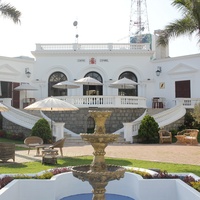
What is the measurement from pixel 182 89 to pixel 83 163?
1806 cm

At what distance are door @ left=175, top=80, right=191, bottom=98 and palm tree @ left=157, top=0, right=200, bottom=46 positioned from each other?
7.00m

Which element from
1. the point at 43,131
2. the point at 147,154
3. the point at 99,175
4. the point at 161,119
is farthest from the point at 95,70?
the point at 99,175

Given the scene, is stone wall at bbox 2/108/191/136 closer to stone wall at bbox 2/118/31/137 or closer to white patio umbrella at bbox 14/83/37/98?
stone wall at bbox 2/118/31/137

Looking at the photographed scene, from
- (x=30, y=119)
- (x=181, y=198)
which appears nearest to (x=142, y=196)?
(x=181, y=198)

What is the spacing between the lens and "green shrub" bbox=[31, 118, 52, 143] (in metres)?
20.7

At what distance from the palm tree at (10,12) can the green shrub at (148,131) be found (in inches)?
411

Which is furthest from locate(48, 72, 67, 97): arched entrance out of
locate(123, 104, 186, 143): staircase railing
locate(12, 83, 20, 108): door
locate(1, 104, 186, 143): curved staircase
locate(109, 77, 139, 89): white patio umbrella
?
locate(123, 104, 186, 143): staircase railing

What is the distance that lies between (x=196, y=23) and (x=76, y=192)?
50.8 feet

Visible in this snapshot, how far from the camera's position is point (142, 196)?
9539mm

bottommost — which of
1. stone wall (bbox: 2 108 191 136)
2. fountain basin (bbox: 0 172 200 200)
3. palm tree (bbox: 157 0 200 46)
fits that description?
fountain basin (bbox: 0 172 200 200)

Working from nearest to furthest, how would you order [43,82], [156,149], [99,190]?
[99,190]
[156,149]
[43,82]

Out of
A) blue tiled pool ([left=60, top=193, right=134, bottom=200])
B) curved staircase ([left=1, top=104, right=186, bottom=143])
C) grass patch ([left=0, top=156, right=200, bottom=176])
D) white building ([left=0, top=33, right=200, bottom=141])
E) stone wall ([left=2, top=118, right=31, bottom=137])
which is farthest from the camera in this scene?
white building ([left=0, top=33, right=200, bottom=141])

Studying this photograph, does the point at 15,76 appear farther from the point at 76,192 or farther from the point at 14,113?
the point at 76,192

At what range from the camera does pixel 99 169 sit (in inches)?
293
